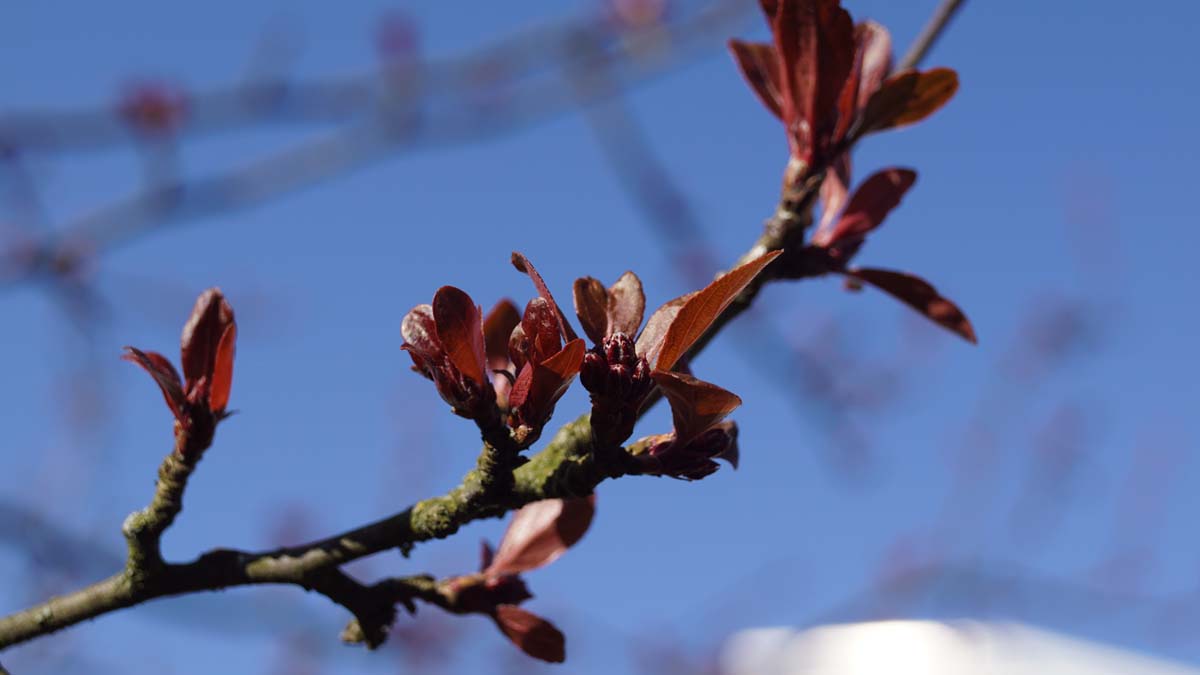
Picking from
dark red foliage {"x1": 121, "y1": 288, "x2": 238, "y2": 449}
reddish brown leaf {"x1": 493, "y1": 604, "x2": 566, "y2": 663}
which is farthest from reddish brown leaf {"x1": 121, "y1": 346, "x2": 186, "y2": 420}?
reddish brown leaf {"x1": 493, "y1": 604, "x2": 566, "y2": 663}

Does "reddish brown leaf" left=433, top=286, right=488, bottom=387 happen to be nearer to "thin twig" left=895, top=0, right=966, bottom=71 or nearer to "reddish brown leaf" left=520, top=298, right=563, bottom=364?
"reddish brown leaf" left=520, top=298, right=563, bottom=364

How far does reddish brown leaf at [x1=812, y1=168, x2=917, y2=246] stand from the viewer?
99 cm

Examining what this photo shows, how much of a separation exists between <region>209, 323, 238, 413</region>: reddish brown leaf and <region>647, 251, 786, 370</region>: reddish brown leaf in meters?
0.36

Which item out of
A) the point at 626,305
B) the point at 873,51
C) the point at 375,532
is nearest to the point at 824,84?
the point at 873,51

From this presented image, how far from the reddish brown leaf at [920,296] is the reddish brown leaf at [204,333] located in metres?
0.55

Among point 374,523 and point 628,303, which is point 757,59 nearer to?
point 628,303

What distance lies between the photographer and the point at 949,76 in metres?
0.96

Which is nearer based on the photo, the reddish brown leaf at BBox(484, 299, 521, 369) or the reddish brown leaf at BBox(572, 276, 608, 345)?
the reddish brown leaf at BBox(572, 276, 608, 345)

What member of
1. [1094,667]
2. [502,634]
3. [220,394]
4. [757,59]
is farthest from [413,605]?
[1094,667]

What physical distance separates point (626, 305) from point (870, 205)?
365 mm

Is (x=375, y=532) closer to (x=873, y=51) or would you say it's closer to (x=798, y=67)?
(x=798, y=67)

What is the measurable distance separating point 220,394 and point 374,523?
0.53 feet

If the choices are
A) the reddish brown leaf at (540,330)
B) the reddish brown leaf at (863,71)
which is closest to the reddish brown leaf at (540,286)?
the reddish brown leaf at (540,330)

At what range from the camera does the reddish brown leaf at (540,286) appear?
64cm
